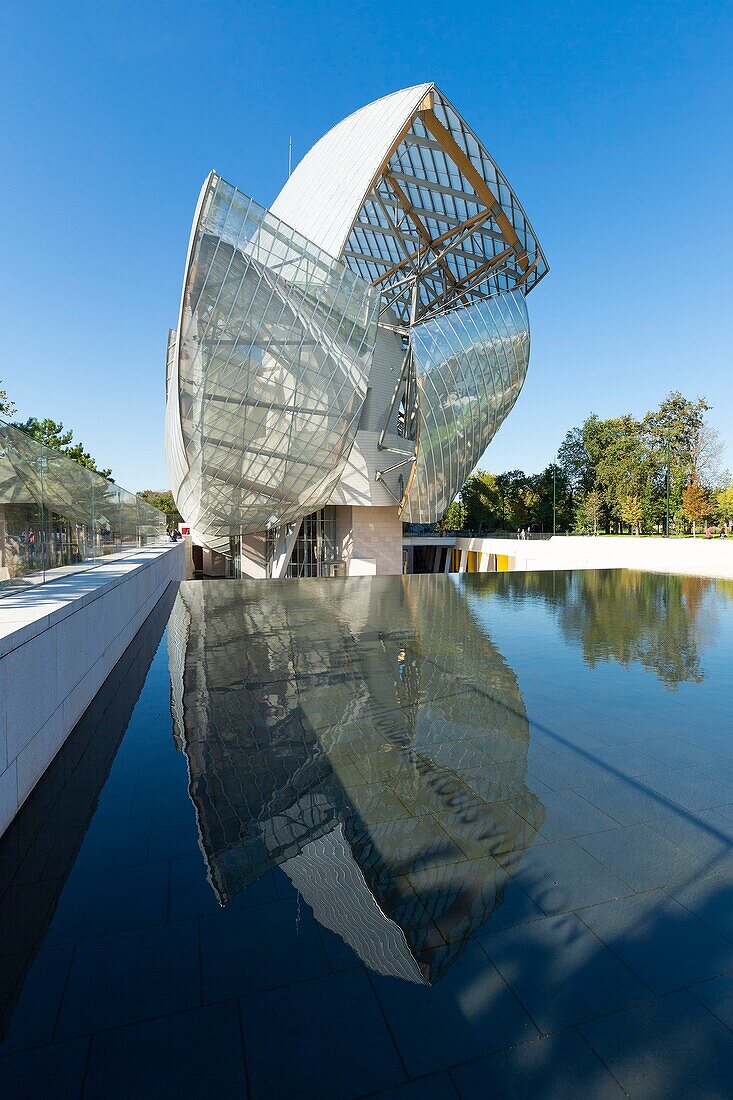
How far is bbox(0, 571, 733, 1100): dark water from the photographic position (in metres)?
2.13

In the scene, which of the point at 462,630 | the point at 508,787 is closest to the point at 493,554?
the point at 462,630

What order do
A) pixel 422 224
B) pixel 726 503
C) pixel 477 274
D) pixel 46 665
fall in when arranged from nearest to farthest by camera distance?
pixel 46 665 < pixel 422 224 < pixel 477 274 < pixel 726 503

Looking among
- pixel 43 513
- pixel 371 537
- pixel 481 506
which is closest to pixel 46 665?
pixel 43 513

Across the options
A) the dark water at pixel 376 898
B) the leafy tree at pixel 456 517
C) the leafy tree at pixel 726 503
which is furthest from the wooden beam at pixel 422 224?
the leafy tree at pixel 456 517

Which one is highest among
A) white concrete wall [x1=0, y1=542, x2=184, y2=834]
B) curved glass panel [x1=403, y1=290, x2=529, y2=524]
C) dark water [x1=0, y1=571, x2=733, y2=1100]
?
curved glass panel [x1=403, y1=290, x2=529, y2=524]

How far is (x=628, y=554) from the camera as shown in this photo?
2977cm

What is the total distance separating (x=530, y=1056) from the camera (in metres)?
2.14

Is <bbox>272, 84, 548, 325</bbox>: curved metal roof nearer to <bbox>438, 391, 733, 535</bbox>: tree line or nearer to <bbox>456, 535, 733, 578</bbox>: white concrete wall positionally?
<bbox>456, 535, 733, 578</bbox>: white concrete wall

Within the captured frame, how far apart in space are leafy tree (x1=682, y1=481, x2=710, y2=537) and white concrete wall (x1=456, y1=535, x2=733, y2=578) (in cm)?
2012

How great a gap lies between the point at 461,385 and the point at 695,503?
31913mm

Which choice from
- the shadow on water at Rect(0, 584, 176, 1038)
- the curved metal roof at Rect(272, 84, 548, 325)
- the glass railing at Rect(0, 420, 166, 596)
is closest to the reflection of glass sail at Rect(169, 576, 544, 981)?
the shadow on water at Rect(0, 584, 176, 1038)

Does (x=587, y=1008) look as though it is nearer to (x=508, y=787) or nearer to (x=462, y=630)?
(x=508, y=787)

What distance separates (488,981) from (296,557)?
3330cm

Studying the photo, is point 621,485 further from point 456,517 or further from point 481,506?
point 456,517
